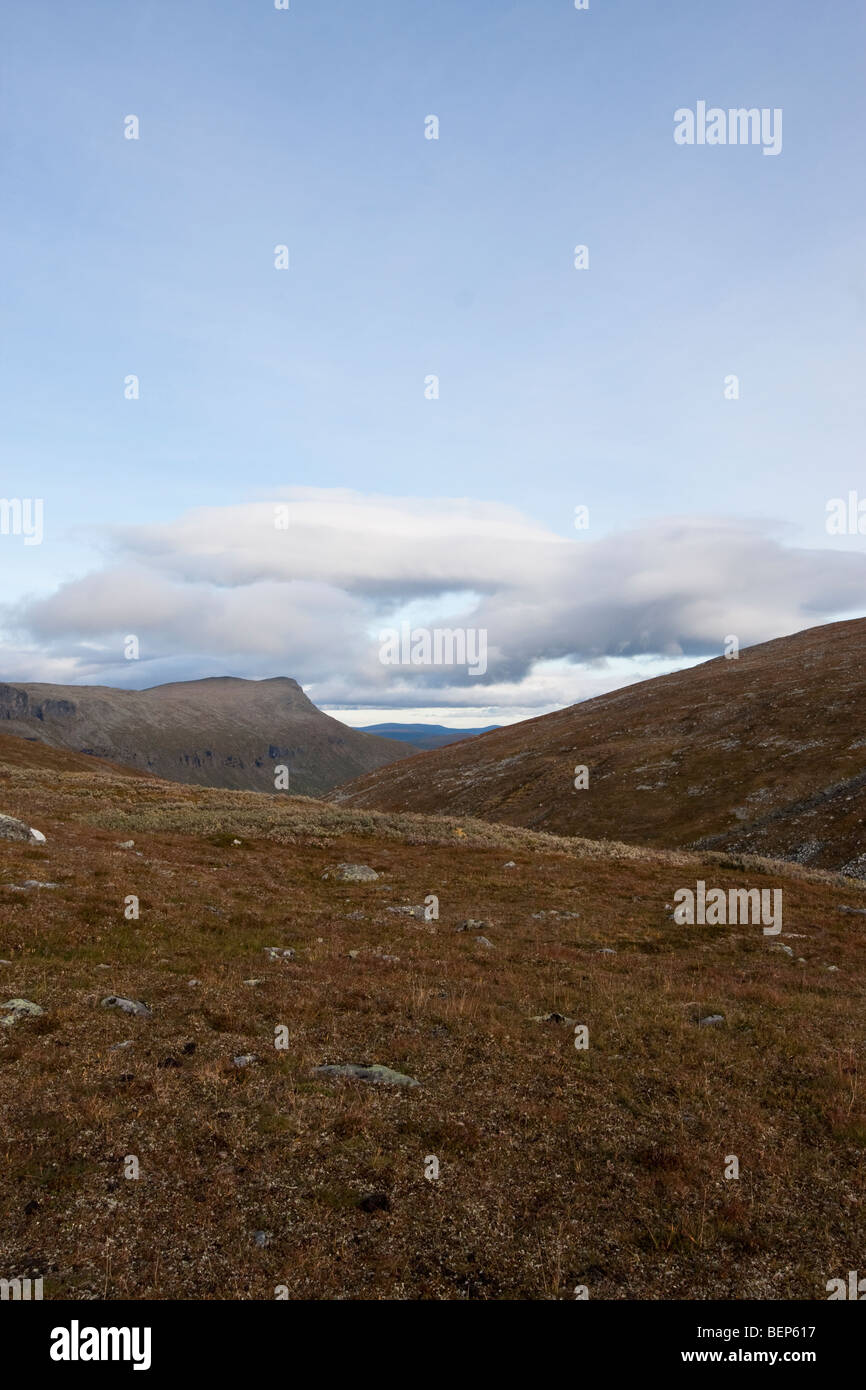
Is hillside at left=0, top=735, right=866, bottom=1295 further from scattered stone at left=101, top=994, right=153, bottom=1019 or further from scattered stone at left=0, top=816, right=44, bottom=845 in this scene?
scattered stone at left=0, top=816, right=44, bottom=845

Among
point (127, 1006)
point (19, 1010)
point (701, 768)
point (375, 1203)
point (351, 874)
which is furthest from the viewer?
point (701, 768)

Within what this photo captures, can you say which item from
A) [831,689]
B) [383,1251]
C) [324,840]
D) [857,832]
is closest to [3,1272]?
[383,1251]

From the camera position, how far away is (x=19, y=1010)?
14.4 m

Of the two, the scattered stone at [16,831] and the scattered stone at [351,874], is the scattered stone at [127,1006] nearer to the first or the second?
the scattered stone at [16,831]

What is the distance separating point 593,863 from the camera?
46.2 metres

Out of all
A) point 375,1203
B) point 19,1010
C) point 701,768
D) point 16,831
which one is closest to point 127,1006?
point 19,1010

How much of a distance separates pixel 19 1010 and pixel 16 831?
812 inches

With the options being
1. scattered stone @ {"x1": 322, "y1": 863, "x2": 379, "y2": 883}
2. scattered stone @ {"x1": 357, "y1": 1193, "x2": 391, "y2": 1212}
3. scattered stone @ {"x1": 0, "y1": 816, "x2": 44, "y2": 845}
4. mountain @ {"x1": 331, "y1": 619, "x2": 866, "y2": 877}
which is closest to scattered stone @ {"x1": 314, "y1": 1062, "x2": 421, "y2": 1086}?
scattered stone @ {"x1": 357, "y1": 1193, "x2": 391, "y2": 1212}

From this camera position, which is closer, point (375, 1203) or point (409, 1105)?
point (375, 1203)

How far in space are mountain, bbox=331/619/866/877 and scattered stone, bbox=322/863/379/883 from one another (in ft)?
138

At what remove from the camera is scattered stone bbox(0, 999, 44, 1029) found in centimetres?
1401

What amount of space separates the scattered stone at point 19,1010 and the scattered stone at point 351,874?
2090cm

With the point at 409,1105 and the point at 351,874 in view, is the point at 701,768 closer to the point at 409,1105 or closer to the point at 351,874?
the point at 351,874
